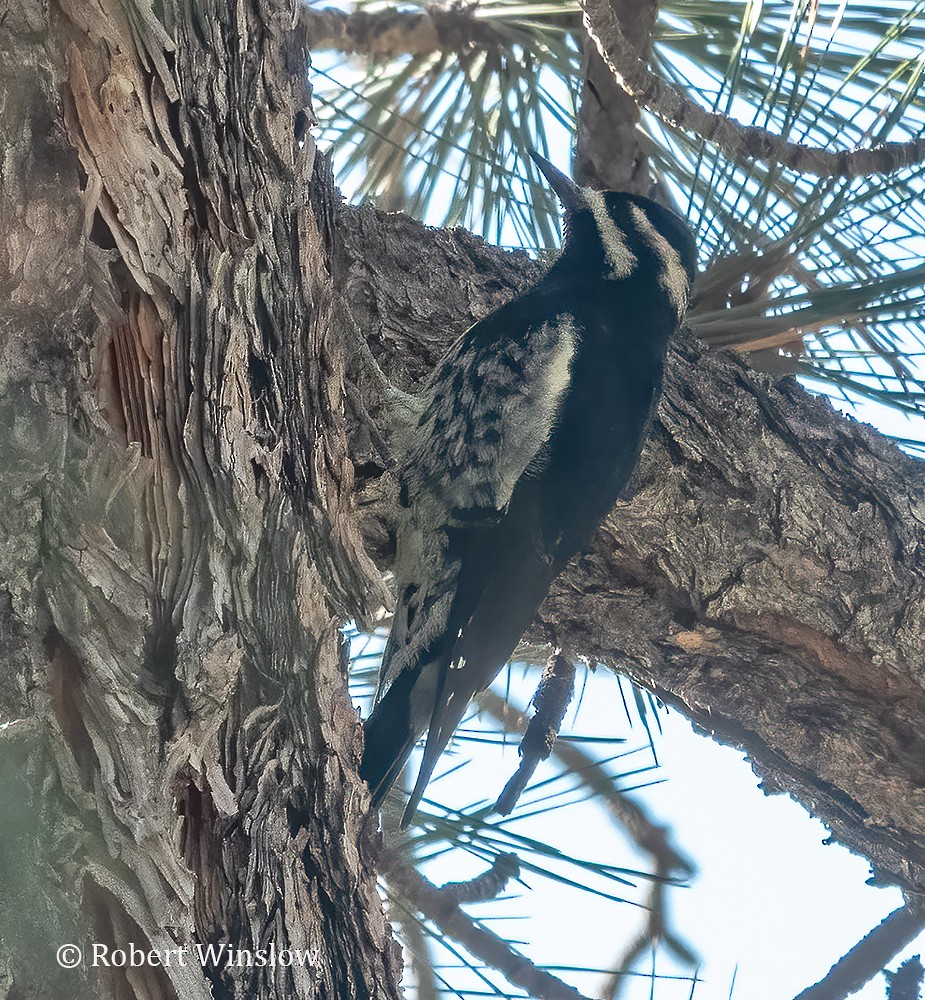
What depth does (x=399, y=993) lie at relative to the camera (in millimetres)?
1168

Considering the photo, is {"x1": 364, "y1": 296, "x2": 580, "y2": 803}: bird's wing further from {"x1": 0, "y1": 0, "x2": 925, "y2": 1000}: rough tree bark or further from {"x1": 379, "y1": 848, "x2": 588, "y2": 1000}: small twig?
{"x1": 0, "y1": 0, "x2": 925, "y2": 1000}: rough tree bark

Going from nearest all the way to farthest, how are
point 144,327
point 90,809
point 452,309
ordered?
1. point 90,809
2. point 144,327
3. point 452,309

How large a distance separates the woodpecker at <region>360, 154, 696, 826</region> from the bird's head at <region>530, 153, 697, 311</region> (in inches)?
0.5

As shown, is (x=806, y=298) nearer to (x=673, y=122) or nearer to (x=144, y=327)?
(x=673, y=122)

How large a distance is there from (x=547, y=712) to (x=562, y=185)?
1108 mm

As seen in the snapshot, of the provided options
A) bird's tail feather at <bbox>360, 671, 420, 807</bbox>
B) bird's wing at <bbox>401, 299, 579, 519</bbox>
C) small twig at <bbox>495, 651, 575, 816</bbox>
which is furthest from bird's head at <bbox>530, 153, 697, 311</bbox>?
bird's tail feather at <bbox>360, 671, 420, 807</bbox>

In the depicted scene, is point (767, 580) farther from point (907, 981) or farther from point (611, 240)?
A: point (611, 240)

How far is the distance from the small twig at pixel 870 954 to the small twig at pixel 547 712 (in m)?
0.63

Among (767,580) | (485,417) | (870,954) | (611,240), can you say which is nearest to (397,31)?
(611,240)

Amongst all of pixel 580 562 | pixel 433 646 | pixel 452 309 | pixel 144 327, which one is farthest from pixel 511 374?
pixel 144 327

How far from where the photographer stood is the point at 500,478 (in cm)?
191

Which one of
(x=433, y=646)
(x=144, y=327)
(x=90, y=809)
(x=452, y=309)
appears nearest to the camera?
(x=90, y=809)

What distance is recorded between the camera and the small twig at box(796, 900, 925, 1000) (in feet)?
6.08

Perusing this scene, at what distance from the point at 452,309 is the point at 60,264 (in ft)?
3.51
